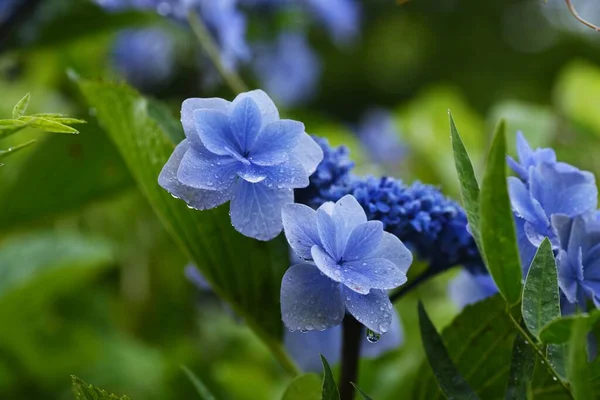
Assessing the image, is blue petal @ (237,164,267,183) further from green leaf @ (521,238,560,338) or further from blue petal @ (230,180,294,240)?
green leaf @ (521,238,560,338)

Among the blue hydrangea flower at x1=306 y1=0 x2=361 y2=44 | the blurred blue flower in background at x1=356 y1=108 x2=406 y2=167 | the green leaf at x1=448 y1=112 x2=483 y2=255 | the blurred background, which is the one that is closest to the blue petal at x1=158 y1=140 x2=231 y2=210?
the green leaf at x1=448 y1=112 x2=483 y2=255

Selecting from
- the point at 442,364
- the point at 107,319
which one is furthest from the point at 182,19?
the point at 442,364

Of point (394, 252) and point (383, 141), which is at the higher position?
point (394, 252)

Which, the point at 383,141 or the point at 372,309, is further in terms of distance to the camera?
the point at 383,141

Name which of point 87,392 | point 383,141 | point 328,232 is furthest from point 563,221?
point 383,141

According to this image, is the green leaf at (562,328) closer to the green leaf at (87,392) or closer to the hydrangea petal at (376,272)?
the hydrangea petal at (376,272)

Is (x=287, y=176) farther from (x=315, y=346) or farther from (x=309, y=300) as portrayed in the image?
(x=315, y=346)
